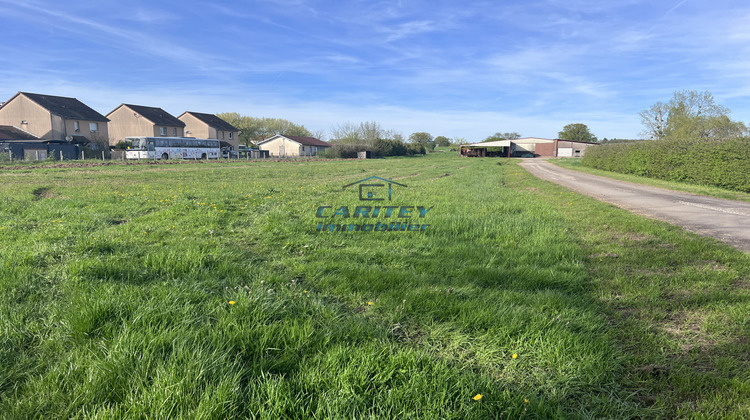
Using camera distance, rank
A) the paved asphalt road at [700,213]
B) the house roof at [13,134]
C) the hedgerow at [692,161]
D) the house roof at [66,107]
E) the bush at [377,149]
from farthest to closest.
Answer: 1. the bush at [377,149]
2. the house roof at [66,107]
3. the house roof at [13,134]
4. the hedgerow at [692,161]
5. the paved asphalt road at [700,213]

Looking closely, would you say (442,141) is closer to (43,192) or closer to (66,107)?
(66,107)

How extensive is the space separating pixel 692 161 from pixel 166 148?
48.1m

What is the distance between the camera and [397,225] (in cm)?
686

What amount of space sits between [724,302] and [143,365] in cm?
497

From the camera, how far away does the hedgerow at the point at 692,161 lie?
1520 cm

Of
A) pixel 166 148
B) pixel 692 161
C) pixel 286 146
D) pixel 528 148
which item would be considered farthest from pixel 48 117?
pixel 528 148

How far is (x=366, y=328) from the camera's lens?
2.81 meters

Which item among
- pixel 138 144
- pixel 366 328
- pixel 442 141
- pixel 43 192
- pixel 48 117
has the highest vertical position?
pixel 442 141

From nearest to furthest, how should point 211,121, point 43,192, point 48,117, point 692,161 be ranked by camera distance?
point 43,192 → point 692,161 → point 48,117 → point 211,121

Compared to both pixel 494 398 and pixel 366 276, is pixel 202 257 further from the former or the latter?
pixel 494 398

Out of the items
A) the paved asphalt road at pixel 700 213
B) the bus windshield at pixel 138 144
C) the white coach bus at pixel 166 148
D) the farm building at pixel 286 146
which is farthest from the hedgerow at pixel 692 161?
the farm building at pixel 286 146

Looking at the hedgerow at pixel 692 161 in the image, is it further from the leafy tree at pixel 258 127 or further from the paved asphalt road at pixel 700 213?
the leafy tree at pixel 258 127

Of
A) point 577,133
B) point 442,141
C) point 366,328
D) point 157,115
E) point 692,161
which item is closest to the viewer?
point 366,328

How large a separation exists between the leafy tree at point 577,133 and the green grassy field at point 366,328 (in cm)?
11917
